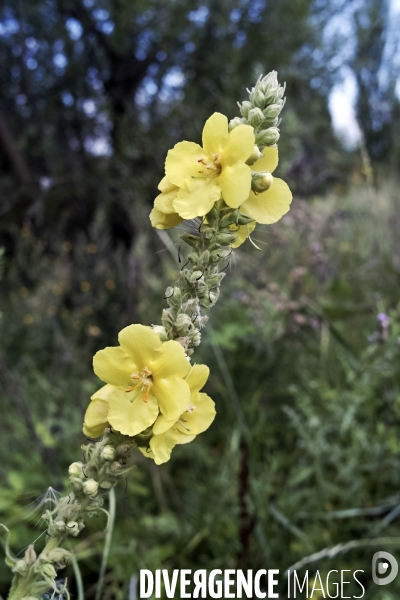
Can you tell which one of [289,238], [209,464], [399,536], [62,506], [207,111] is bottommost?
[62,506]

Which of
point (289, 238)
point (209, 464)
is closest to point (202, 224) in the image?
point (209, 464)

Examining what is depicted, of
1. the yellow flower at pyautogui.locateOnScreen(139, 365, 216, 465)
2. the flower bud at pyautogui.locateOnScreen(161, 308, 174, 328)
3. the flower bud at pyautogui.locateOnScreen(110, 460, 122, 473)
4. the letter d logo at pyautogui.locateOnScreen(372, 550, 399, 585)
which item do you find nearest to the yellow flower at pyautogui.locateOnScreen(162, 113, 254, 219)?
the flower bud at pyautogui.locateOnScreen(161, 308, 174, 328)

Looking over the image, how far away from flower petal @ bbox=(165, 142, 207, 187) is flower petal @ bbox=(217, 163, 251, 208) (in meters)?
0.07

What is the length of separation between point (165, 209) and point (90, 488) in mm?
402

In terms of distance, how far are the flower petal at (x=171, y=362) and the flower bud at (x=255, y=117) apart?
0.34 metres

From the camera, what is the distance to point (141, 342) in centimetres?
69

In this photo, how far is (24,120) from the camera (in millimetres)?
5797

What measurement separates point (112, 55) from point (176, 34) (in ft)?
2.68

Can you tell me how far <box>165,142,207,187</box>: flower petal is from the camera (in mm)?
755

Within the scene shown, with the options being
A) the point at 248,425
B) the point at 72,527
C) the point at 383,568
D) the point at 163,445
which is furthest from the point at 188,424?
the point at 248,425

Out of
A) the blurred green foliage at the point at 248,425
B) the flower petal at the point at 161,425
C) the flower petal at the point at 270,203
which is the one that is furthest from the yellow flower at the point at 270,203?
the blurred green foliage at the point at 248,425

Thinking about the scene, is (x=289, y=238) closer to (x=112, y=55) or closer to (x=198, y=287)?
(x=198, y=287)

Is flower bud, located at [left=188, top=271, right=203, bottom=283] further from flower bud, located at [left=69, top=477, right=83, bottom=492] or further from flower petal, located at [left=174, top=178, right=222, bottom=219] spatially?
flower bud, located at [left=69, top=477, right=83, bottom=492]

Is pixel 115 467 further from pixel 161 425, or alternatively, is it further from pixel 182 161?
pixel 182 161
